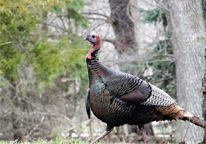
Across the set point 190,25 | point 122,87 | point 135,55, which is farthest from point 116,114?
point 135,55

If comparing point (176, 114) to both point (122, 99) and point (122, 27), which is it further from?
point (122, 27)

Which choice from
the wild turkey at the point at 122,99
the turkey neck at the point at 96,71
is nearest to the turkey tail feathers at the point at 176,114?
the wild turkey at the point at 122,99

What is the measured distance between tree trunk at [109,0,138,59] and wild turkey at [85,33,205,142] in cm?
750

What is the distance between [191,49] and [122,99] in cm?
435

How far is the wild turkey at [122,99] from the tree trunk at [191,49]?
11.8 ft

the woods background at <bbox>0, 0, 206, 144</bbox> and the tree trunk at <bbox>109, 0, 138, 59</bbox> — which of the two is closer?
the woods background at <bbox>0, 0, 206, 144</bbox>

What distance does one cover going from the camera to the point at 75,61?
30.7 ft

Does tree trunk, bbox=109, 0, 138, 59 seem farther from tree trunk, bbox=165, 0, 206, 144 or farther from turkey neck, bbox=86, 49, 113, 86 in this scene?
turkey neck, bbox=86, 49, 113, 86

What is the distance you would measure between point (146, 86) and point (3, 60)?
410cm

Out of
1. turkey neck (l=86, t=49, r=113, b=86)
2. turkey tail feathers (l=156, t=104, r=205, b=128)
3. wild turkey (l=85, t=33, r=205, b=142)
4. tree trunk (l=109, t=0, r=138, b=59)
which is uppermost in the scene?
tree trunk (l=109, t=0, r=138, b=59)

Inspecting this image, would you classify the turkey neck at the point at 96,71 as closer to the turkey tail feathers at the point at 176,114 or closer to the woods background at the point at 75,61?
the turkey tail feathers at the point at 176,114

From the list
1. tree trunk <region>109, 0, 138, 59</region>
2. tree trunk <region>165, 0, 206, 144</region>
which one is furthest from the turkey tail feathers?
tree trunk <region>109, 0, 138, 59</region>

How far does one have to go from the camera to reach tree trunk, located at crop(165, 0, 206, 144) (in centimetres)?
882

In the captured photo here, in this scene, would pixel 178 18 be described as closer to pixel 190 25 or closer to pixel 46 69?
pixel 190 25
